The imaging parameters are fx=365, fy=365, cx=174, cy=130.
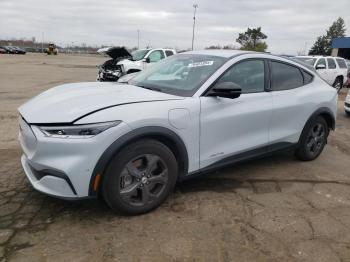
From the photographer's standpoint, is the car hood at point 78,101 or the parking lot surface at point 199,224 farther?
the car hood at point 78,101

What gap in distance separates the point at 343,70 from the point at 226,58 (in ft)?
49.0

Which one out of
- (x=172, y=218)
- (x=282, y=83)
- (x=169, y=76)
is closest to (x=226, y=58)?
(x=169, y=76)

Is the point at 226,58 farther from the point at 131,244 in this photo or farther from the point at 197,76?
the point at 131,244

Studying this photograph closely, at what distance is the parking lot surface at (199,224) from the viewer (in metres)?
2.97

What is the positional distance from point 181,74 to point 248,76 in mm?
810

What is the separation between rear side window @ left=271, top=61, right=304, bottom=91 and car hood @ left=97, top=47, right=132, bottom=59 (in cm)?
952

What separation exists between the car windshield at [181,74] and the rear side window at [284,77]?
861 millimetres

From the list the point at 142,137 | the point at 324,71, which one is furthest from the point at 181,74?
the point at 324,71

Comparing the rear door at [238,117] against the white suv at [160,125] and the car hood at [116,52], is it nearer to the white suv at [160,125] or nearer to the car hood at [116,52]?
the white suv at [160,125]

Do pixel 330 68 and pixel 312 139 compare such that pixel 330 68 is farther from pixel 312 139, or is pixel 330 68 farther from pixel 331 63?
pixel 312 139

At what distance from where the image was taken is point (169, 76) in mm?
4258

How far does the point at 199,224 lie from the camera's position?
3422 millimetres

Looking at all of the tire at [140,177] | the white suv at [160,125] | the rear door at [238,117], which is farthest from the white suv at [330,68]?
the tire at [140,177]

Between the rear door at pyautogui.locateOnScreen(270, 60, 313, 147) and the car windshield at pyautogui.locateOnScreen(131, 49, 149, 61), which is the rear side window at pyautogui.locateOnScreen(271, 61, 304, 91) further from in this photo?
the car windshield at pyautogui.locateOnScreen(131, 49, 149, 61)
